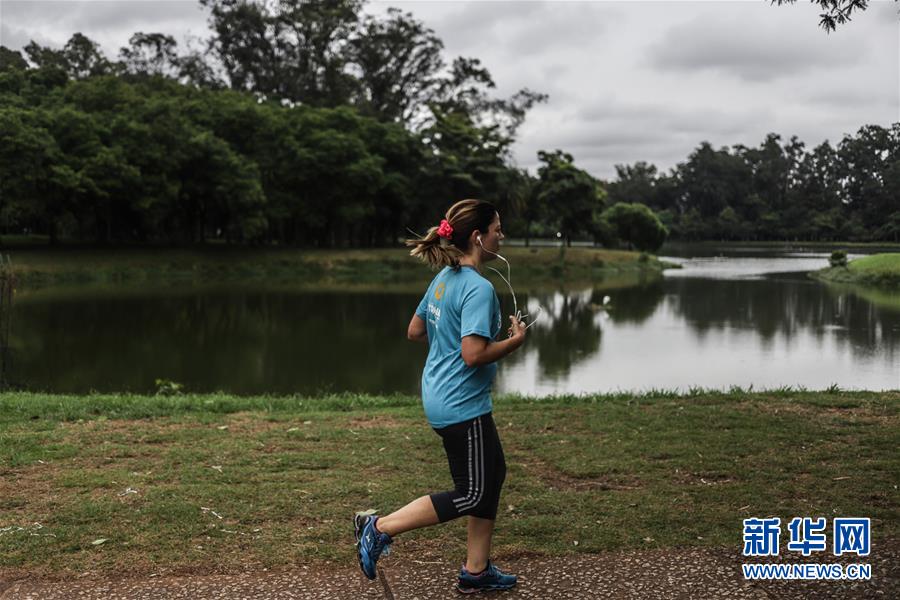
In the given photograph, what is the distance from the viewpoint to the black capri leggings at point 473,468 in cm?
355

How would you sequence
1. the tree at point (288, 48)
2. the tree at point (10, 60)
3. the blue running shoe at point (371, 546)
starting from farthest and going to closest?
the tree at point (288, 48)
the tree at point (10, 60)
the blue running shoe at point (371, 546)

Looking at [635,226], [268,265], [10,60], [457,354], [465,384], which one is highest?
[10,60]

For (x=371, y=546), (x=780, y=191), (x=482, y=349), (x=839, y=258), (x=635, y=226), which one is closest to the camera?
(x=482, y=349)

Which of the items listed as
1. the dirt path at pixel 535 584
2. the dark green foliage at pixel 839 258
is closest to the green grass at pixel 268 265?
the dark green foliage at pixel 839 258

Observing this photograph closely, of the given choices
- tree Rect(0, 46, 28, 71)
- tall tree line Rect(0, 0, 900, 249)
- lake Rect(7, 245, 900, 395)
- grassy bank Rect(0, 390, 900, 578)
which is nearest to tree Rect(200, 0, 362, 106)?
tall tree line Rect(0, 0, 900, 249)

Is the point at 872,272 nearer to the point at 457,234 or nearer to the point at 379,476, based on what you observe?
the point at 379,476

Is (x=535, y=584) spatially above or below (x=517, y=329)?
below

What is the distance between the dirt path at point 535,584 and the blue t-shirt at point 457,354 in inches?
33.8

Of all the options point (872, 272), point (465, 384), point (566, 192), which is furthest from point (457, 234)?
point (566, 192)

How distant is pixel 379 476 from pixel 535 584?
211 cm

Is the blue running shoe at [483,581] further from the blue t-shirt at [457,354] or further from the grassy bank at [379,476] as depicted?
the blue t-shirt at [457,354]

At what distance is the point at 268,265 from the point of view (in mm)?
41562

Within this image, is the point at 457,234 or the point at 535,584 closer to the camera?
the point at 457,234

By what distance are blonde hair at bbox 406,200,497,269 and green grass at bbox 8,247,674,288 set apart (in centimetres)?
3306
